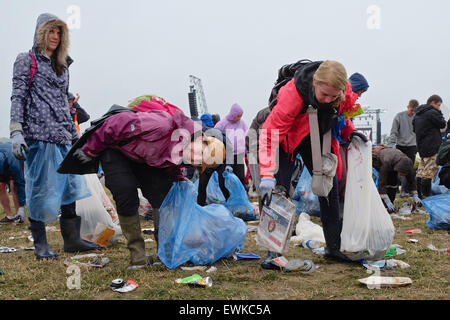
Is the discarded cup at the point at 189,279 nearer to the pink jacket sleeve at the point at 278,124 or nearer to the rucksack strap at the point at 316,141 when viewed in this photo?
the pink jacket sleeve at the point at 278,124

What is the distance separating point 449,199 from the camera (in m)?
4.69

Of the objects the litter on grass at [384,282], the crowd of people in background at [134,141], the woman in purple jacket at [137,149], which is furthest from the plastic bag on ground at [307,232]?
the woman in purple jacket at [137,149]

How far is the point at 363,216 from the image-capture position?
9.44 ft

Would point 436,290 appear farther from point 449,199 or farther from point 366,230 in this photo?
point 449,199

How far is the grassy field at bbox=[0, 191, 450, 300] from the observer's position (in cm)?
232

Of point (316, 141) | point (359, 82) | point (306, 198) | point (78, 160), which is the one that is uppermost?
point (359, 82)

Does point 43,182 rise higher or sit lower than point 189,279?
higher

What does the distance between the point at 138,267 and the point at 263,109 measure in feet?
7.87

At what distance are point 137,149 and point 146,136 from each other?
11 cm

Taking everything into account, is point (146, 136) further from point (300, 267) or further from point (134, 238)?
point (300, 267)

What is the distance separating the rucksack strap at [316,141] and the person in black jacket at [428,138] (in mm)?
4265

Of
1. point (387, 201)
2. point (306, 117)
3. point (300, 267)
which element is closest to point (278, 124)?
point (306, 117)

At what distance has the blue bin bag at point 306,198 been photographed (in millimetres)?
5129
